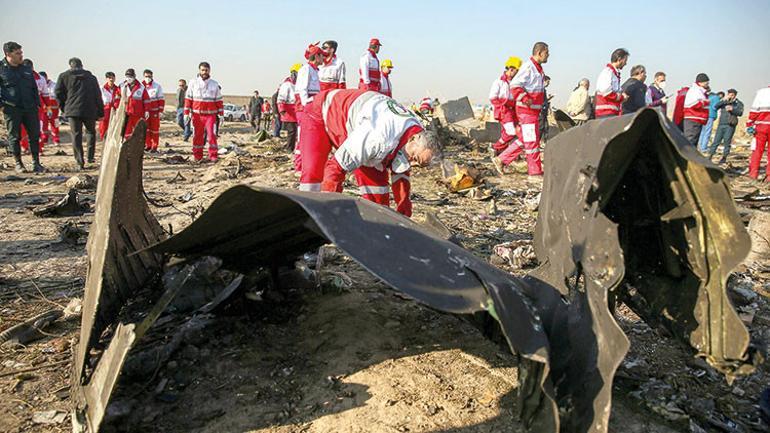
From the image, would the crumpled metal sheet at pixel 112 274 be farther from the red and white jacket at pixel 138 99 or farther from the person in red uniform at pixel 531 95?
the red and white jacket at pixel 138 99

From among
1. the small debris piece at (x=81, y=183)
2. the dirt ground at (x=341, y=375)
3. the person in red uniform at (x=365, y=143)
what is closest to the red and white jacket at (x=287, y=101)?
the small debris piece at (x=81, y=183)

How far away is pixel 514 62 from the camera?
1051cm

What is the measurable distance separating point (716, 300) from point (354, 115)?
254 centimetres

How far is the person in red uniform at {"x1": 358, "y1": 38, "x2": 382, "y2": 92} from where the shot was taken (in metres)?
10.3

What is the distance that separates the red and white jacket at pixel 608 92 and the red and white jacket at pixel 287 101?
20.9 feet

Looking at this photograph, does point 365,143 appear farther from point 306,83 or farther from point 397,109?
point 306,83

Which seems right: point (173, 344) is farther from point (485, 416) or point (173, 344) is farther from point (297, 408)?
point (485, 416)

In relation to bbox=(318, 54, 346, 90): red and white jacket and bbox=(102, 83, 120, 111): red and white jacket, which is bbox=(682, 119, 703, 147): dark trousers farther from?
bbox=(102, 83, 120, 111): red and white jacket

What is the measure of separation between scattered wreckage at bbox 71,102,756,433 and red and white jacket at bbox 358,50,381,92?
8293 millimetres

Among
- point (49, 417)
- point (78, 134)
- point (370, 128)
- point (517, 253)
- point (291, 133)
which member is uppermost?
point (370, 128)

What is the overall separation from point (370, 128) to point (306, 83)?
5923 mm

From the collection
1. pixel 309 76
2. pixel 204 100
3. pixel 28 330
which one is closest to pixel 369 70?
pixel 309 76

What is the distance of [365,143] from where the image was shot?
3438mm

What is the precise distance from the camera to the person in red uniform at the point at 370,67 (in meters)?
10.3
